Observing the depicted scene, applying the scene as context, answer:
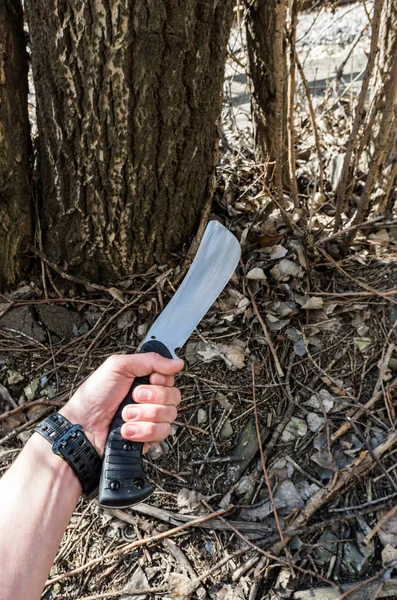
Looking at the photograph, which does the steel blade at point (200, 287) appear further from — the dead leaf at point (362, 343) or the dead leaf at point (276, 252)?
the dead leaf at point (362, 343)

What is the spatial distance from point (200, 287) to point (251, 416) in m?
0.64

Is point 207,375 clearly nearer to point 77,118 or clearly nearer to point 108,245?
point 108,245

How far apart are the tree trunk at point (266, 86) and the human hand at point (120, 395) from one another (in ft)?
4.18

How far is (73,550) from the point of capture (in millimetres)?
1959

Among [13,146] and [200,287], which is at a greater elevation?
[13,146]

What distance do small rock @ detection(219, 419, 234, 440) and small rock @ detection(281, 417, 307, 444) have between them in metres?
0.23

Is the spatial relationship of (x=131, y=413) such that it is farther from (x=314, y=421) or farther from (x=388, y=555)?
(x=388, y=555)

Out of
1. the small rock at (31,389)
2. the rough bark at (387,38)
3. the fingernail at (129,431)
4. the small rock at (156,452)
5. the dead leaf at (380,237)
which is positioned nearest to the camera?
the fingernail at (129,431)

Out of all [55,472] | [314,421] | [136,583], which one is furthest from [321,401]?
[55,472]

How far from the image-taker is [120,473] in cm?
164

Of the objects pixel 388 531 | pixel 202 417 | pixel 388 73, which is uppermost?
pixel 388 73

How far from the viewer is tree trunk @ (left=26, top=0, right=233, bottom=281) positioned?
1812 mm

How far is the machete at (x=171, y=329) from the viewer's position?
63.7 inches

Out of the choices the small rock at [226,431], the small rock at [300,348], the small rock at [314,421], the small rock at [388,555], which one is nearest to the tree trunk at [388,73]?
the small rock at [300,348]
